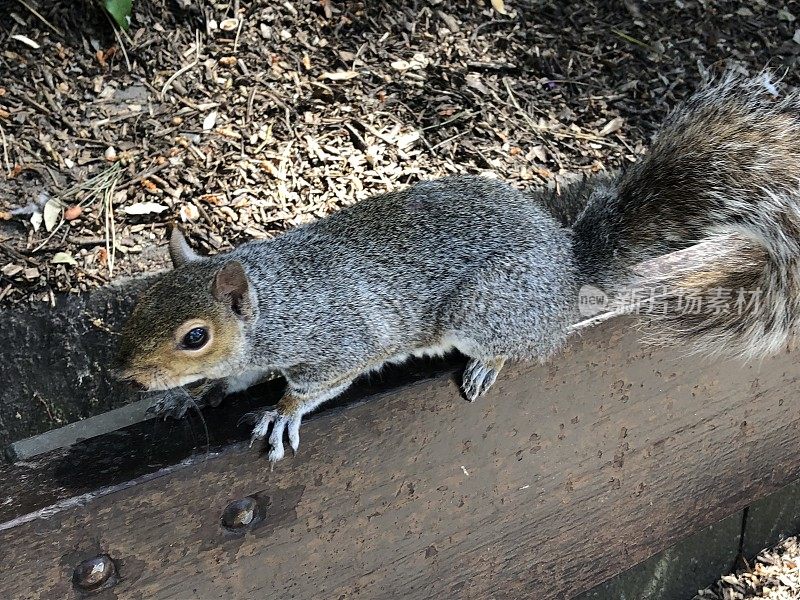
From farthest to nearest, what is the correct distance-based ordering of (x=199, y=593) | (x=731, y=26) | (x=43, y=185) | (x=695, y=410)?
(x=731, y=26) < (x=43, y=185) < (x=695, y=410) < (x=199, y=593)

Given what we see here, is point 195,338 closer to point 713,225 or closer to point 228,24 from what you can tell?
point 713,225

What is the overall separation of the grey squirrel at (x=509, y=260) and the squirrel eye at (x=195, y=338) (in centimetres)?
8

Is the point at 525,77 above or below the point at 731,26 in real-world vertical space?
below

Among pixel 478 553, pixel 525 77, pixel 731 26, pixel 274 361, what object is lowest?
pixel 478 553

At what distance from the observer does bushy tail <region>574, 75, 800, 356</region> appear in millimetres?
1482

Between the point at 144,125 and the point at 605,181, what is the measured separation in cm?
122

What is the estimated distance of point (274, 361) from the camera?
4.94 feet

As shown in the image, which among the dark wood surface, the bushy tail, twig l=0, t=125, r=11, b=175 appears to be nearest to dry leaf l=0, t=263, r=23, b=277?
twig l=0, t=125, r=11, b=175

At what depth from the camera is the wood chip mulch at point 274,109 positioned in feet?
6.31

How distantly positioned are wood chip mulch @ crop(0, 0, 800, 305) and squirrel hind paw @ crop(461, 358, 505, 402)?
0.77 metres

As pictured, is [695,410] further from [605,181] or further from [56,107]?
[56,107]

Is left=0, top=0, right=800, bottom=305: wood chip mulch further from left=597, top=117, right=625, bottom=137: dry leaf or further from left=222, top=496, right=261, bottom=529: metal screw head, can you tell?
left=222, top=496, right=261, bottom=529: metal screw head

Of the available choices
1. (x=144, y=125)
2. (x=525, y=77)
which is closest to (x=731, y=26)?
(x=525, y=77)

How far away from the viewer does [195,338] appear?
135cm
